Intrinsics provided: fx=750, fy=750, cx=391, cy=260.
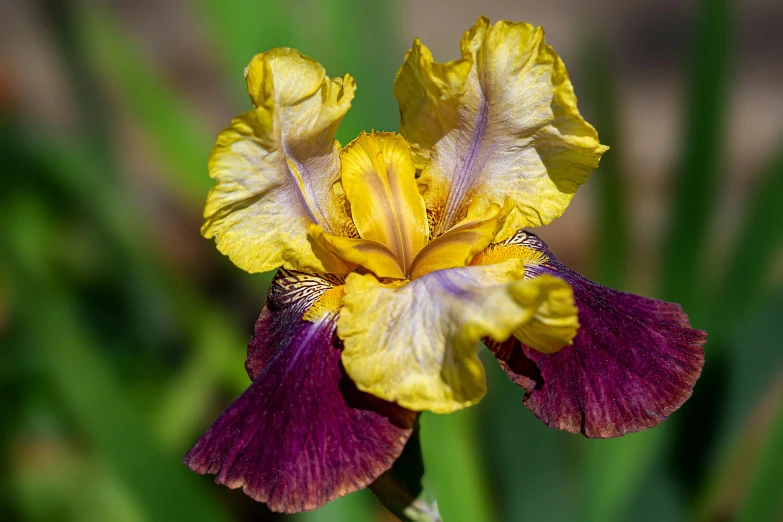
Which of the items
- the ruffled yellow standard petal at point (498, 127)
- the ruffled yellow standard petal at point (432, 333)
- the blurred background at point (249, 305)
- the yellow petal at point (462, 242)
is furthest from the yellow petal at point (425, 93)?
the blurred background at point (249, 305)

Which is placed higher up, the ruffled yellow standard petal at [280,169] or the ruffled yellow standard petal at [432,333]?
the ruffled yellow standard petal at [280,169]

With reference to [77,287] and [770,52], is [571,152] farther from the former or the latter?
[770,52]

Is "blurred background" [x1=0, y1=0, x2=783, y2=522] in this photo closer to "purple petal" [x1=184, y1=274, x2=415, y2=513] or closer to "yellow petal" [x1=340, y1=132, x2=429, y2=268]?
"purple petal" [x1=184, y1=274, x2=415, y2=513]

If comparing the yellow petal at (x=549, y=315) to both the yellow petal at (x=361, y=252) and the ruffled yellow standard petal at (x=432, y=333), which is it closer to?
the ruffled yellow standard petal at (x=432, y=333)

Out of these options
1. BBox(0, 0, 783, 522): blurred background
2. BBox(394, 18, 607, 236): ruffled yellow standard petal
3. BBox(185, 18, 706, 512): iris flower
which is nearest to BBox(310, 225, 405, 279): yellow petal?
BBox(185, 18, 706, 512): iris flower

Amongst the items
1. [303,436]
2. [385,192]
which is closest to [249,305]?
[385,192]
